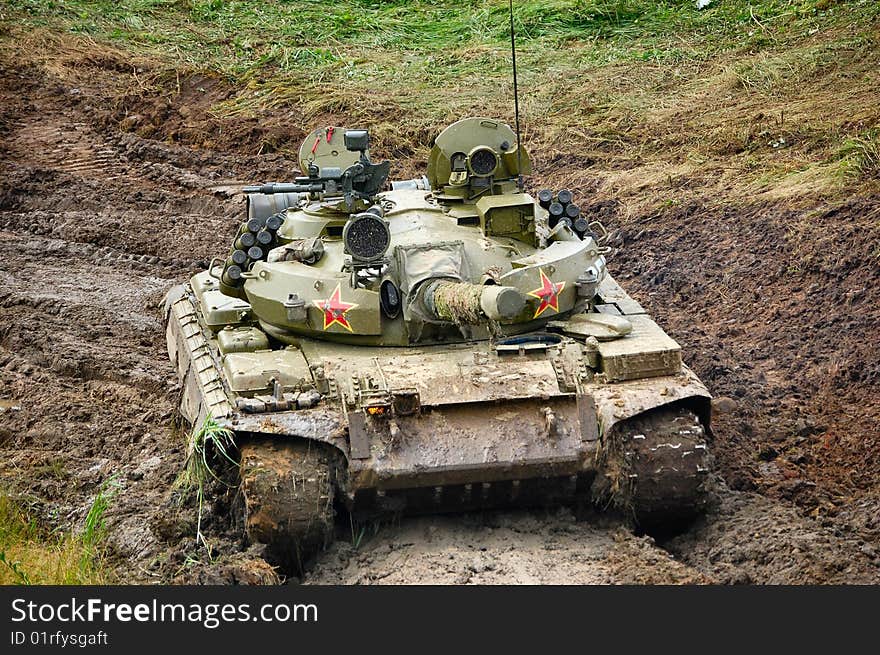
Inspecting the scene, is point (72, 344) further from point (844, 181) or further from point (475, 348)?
point (844, 181)

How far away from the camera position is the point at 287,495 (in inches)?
399

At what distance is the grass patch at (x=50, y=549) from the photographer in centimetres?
999

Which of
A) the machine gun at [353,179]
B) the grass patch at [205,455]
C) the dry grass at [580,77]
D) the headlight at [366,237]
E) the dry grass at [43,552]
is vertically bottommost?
the dry grass at [43,552]

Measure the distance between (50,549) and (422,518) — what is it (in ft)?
9.10

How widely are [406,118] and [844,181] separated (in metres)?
8.30

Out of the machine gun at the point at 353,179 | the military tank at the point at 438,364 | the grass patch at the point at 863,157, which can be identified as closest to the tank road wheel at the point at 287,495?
the military tank at the point at 438,364

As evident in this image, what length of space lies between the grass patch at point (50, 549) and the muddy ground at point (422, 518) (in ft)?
0.64

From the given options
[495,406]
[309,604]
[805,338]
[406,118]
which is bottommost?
[309,604]

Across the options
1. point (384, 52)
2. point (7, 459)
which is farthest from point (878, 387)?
point (384, 52)

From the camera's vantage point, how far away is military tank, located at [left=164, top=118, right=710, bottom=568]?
33.7ft

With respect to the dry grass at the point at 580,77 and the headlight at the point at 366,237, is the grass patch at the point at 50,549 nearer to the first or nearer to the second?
the headlight at the point at 366,237

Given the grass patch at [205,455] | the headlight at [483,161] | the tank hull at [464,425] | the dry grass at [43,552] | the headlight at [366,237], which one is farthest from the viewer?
the headlight at [483,161]

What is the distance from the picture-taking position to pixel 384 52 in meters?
25.9

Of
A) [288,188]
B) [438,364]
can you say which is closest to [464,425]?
[438,364]
